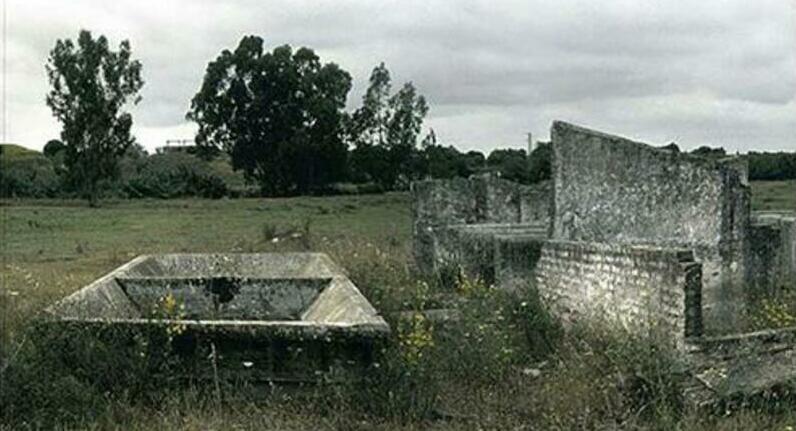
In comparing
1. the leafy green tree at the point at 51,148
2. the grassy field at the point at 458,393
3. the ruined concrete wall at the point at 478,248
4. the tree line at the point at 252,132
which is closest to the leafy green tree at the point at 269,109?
the tree line at the point at 252,132

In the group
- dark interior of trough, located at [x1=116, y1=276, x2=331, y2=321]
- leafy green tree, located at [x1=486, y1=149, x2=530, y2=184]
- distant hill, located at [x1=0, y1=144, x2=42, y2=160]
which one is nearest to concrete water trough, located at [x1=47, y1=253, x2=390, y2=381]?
dark interior of trough, located at [x1=116, y1=276, x2=331, y2=321]

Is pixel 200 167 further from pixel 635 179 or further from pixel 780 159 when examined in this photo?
pixel 635 179

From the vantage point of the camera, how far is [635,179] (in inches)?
424

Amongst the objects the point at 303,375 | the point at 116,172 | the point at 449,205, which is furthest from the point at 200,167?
the point at 303,375

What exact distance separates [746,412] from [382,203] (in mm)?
27210

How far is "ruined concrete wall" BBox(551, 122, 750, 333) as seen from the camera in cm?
1020

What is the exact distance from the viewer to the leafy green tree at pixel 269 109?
4434 centimetres

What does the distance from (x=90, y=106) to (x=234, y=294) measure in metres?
38.0

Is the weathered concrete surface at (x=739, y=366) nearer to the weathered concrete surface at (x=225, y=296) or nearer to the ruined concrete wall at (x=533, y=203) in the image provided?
the weathered concrete surface at (x=225, y=296)

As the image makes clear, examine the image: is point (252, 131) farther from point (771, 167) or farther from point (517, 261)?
point (517, 261)

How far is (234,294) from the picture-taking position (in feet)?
33.9

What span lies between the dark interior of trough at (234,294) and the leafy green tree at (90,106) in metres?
35.7

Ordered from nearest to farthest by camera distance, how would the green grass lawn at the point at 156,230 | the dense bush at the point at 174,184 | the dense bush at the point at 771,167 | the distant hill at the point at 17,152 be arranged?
the green grass lawn at the point at 156,230, the dense bush at the point at 771,167, the dense bush at the point at 174,184, the distant hill at the point at 17,152

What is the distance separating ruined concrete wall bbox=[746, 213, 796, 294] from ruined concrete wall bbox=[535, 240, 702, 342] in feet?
6.55
